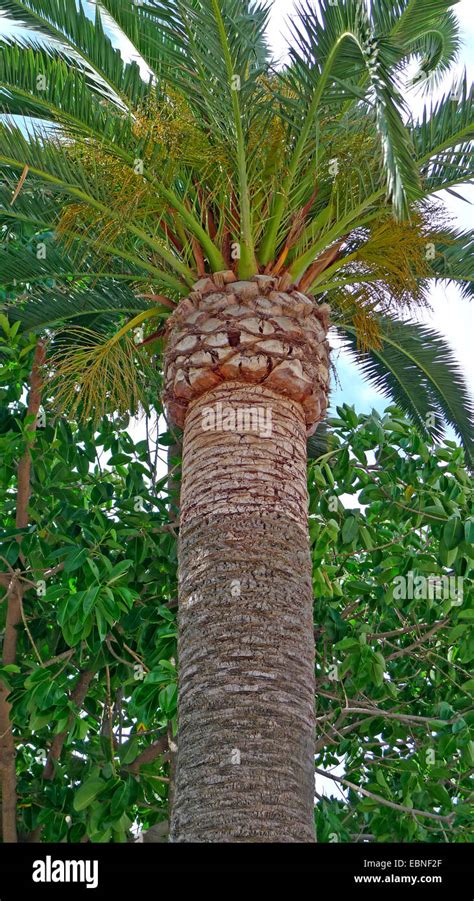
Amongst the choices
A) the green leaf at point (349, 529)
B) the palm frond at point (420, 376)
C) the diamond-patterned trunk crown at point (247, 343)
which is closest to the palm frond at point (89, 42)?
the diamond-patterned trunk crown at point (247, 343)

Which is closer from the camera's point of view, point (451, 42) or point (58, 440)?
point (58, 440)

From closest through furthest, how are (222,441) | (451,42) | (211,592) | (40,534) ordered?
(211,592), (222,441), (40,534), (451,42)

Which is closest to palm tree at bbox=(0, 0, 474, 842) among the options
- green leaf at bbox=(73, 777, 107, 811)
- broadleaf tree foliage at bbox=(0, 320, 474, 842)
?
broadleaf tree foliage at bbox=(0, 320, 474, 842)

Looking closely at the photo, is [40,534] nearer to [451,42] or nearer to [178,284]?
[178,284]

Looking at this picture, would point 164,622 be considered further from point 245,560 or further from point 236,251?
point 236,251

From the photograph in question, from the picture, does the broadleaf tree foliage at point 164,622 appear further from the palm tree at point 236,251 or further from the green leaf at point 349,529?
the palm tree at point 236,251

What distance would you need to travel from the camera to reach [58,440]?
Answer: 7.43 metres

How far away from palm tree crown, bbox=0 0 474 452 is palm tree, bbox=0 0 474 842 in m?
0.02

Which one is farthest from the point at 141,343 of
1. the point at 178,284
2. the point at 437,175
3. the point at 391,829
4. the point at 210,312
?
the point at 391,829

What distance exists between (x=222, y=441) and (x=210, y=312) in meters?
0.76

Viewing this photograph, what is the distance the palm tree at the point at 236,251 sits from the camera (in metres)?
4.55

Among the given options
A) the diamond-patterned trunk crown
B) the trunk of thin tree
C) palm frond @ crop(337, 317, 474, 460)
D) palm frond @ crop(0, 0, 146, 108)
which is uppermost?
palm frond @ crop(0, 0, 146, 108)

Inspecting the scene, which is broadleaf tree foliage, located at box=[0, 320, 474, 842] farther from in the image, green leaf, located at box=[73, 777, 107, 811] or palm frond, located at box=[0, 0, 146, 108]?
palm frond, located at box=[0, 0, 146, 108]

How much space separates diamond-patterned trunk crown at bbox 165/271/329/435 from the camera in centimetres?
532
